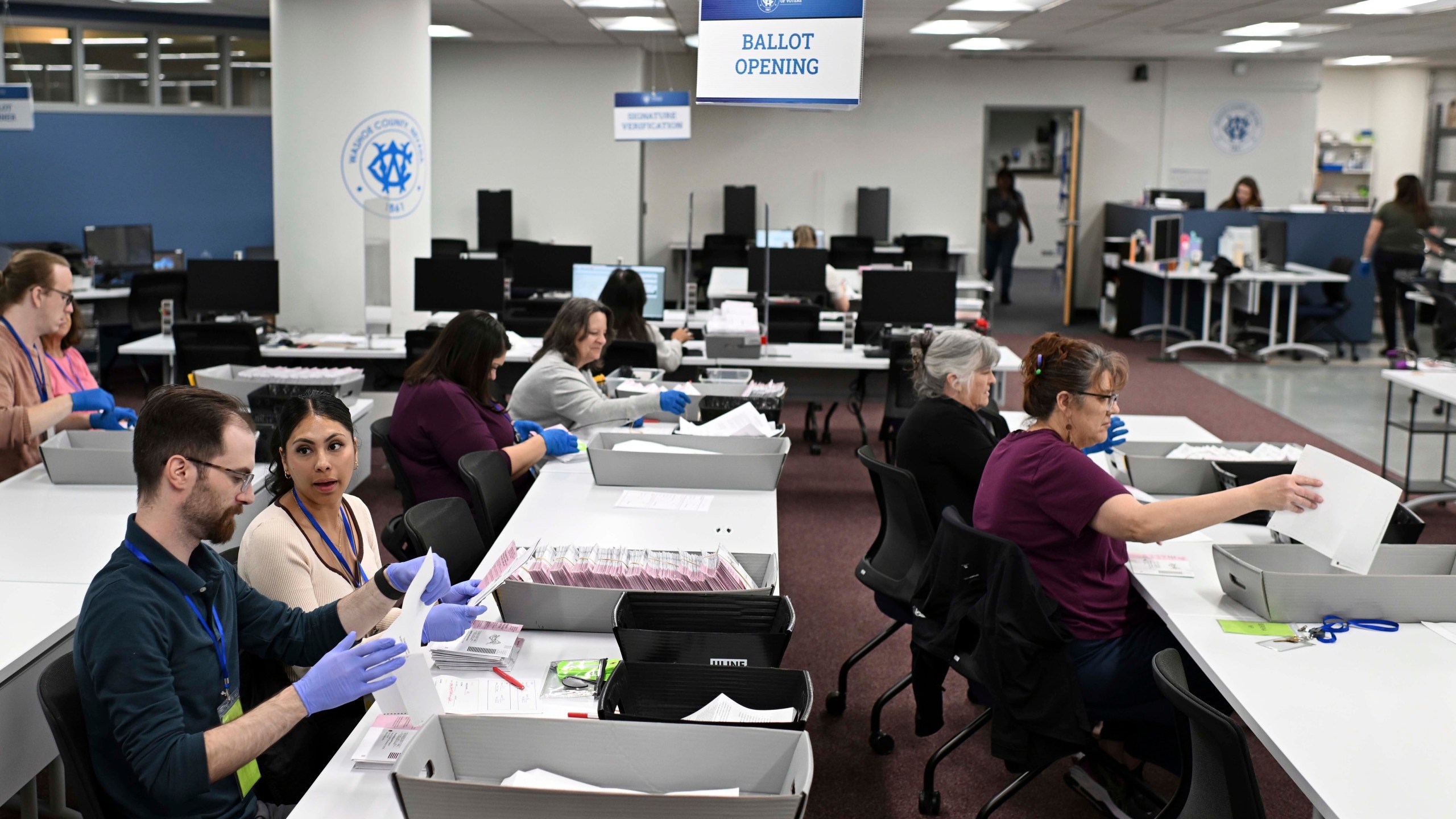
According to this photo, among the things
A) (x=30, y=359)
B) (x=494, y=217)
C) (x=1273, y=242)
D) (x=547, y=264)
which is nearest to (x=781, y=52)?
(x=30, y=359)

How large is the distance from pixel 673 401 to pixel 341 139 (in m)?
4.38

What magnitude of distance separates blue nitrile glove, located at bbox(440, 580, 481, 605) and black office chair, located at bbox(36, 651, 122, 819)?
26.3 inches

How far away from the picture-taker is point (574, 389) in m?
4.67

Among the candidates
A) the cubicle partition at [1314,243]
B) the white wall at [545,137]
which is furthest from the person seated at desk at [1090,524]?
the white wall at [545,137]

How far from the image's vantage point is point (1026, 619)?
271 cm

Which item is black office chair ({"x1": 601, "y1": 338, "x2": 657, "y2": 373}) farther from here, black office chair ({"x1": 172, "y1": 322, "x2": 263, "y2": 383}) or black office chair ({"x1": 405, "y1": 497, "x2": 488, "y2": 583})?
black office chair ({"x1": 405, "y1": 497, "x2": 488, "y2": 583})

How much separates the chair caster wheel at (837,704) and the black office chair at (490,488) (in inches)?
47.1

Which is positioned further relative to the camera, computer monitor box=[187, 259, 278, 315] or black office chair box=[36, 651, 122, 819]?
computer monitor box=[187, 259, 278, 315]

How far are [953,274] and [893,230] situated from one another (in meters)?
6.87

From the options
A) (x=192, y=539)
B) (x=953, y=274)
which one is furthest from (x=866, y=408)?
(x=192, y=539)

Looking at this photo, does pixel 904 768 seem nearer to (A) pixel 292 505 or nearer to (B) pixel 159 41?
(A) pixel 292 505

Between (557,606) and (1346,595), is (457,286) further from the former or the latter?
(1346,595)

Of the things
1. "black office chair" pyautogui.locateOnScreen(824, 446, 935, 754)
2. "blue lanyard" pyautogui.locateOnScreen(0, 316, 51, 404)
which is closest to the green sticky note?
"black office chair" pyautogui.locateOnScreen(824, 446, 935, 754)

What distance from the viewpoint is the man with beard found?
181cm
